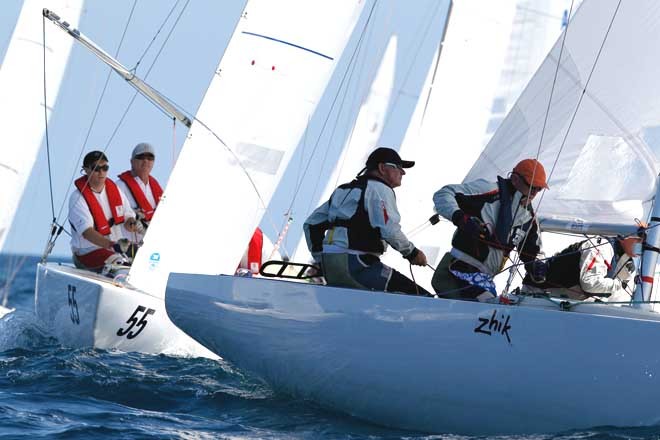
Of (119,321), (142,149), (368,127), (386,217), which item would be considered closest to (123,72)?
(142,149)

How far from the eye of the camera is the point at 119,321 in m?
8.23

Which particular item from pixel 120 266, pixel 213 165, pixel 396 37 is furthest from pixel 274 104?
pixel 396 37

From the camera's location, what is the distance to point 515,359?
5.23 m

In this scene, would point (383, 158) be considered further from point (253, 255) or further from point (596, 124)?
point (253, 255)

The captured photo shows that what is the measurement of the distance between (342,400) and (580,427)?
48.3 inches

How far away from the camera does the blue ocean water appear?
557 centimetres

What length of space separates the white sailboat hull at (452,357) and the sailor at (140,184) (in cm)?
349

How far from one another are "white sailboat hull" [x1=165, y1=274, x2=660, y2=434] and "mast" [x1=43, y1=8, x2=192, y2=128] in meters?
3.63

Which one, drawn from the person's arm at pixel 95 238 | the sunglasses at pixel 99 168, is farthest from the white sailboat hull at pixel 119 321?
the sunglasses at pixel 99 168

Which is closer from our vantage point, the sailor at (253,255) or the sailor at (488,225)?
the sailor at (488,225)

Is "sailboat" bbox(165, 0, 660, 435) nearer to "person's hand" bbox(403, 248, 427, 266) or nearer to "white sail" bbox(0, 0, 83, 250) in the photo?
"person's hand" bbox(403, 248, 427, 266)

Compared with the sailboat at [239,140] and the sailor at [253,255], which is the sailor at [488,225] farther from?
the sailor at [253,255]

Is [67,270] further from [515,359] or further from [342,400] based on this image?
[515,359]

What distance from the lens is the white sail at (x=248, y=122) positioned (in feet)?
29.1
